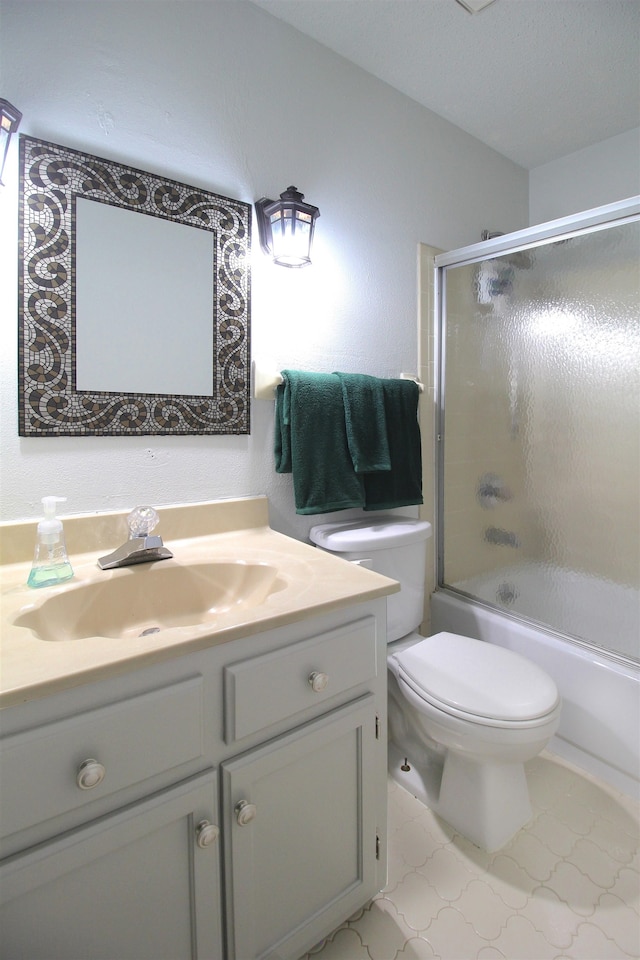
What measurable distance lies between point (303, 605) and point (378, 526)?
74cm

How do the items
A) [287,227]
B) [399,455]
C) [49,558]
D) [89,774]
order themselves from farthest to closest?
[399,455]
[287,227]
[49,558]
[89,774]

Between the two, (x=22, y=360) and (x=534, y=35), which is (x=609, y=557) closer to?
(x=534, y=35)

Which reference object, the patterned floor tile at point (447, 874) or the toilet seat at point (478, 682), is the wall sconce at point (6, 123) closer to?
the toilet seat at point (478, 682)

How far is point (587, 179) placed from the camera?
6.79 ft

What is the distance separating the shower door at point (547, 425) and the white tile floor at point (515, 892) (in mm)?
516

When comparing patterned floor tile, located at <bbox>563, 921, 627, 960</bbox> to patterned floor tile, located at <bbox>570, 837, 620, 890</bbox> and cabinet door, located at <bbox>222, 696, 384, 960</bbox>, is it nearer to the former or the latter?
patterned floor tile, located at <bbox>570, 837, 620, 890</bbox>

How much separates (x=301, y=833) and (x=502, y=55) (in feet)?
7.39

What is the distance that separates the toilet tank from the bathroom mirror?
1.47 ft

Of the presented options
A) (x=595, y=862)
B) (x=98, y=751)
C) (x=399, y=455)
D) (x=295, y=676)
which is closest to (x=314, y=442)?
(x=399, y=455)

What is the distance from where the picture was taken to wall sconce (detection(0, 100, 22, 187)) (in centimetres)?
92

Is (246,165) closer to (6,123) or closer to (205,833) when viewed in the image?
(6,123)

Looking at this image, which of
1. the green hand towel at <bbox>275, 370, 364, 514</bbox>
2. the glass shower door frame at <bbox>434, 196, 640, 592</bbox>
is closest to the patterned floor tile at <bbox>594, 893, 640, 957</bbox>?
the glass shower door frame at <bbox>434, 196, 640, 592</bbox>

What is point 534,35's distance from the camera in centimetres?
149

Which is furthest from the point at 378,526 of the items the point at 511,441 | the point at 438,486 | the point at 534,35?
the point at 534,35
